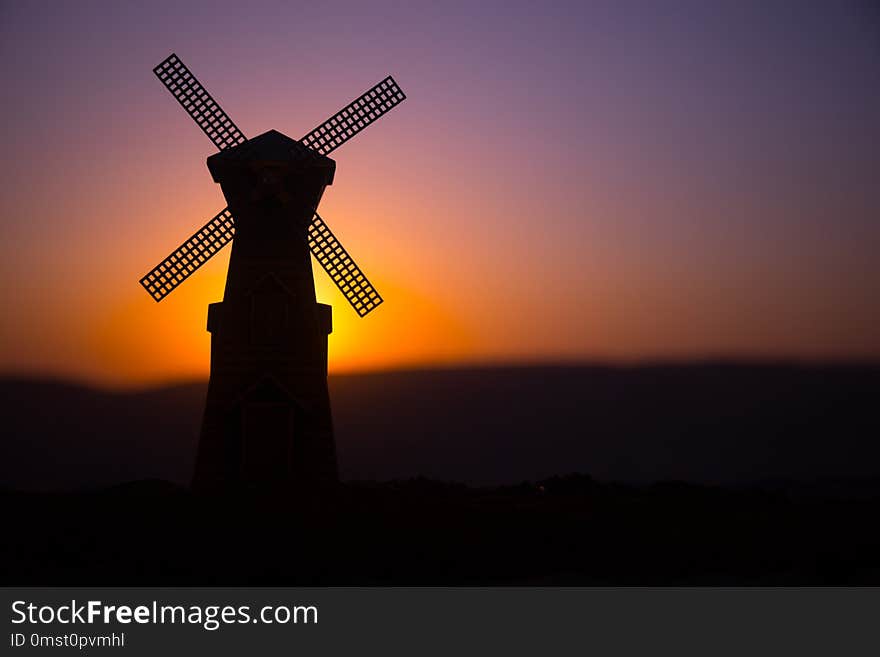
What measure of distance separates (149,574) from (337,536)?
3.30 meters

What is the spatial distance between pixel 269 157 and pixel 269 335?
3733 millimetres

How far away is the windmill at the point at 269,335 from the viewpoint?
91.9 feet

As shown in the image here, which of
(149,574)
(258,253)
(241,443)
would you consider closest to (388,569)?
(149,574)

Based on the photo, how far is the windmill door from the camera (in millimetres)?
27938

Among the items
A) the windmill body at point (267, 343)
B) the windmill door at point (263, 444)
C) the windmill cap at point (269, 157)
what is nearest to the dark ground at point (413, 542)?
the windmill door at point (263, 444)

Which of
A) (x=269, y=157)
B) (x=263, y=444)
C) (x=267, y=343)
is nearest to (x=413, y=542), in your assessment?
(x=263, y=444)

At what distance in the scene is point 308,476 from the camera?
92.4 ft

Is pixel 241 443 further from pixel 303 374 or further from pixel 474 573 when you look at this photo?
pixel 474 573

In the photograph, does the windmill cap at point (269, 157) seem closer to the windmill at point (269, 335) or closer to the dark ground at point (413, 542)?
the windmill at point (269, 335)

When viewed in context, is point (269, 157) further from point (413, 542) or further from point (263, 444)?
point (413, 542)

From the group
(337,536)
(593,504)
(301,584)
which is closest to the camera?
(301,584)

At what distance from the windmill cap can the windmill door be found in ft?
16.5

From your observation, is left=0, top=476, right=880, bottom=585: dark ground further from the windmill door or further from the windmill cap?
the windmill cap

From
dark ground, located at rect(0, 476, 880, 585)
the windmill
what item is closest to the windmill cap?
the windmill
